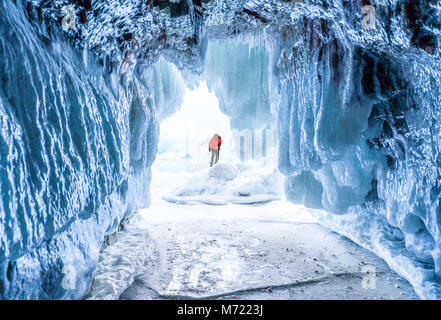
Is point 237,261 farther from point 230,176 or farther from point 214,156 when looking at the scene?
point 214,156

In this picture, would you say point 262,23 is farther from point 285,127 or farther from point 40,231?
point 40,231

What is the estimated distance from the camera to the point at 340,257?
4.68 metres

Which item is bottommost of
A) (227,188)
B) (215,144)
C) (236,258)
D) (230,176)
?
(227,188)

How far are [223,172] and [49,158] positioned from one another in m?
9.59

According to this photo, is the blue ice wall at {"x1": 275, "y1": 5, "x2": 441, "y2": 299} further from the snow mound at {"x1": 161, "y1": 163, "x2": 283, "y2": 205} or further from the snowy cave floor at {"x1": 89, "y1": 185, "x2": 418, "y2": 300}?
the snow mound at {"x1": 161, "y1": 163, "x2": 283, "y2": 205}

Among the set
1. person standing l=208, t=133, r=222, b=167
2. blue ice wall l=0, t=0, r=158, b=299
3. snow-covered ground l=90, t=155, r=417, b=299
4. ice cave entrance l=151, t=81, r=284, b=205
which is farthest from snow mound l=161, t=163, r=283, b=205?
blue ice wall l=0, t=0, r=158, b=299

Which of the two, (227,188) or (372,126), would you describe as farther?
(227,188)

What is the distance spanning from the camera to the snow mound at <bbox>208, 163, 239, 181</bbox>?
1147 centimetres

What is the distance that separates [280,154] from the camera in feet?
22.2

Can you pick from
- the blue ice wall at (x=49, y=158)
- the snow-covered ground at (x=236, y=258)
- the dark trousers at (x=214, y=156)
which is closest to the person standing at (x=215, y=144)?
the dark trousers at (x=214, y=156)

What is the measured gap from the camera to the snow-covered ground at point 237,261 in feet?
11.5

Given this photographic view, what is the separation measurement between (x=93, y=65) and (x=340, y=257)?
4.81 m

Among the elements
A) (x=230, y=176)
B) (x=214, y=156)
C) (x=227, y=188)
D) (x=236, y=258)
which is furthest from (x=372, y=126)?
(x=214, y=156)

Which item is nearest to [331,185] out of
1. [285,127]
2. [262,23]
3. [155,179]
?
[285,127]
